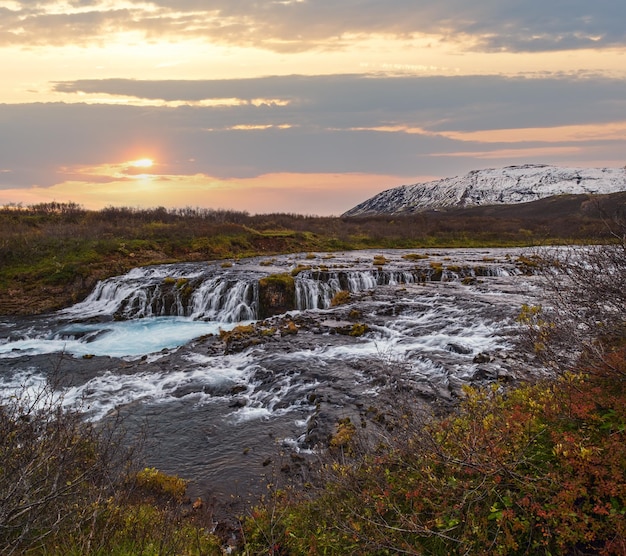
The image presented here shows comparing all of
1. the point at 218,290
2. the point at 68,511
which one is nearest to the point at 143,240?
the point at 218,290

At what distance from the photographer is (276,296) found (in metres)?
26.0

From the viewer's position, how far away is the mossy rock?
2558 cm

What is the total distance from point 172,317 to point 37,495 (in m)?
22.0

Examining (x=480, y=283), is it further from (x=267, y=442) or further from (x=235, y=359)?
(x=267, y=442)

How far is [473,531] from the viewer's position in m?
4.40

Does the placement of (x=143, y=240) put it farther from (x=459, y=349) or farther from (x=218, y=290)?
(x=459, y=349)

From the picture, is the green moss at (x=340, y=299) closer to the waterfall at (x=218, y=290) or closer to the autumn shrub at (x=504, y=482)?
the waterfall at (x=218, y=290)

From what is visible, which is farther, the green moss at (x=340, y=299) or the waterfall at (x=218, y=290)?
the waterfall at (x=218, y=290)

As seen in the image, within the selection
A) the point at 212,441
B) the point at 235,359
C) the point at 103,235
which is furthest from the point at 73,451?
the point at 103,235

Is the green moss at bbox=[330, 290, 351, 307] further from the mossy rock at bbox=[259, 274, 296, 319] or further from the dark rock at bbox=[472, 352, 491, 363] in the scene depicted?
the dark rock at bbox=[472, 352, 491, 363]

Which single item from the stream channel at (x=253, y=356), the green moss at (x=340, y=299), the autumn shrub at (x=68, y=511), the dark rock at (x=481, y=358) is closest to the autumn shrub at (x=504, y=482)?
the autumn shrub at (x=68, y=511)

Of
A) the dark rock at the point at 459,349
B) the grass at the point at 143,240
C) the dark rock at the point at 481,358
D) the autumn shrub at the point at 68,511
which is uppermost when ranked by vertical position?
the autumn shrub at the point at 68,511

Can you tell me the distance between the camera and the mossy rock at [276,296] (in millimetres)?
25578

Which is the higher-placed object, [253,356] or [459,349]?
[459,349]
